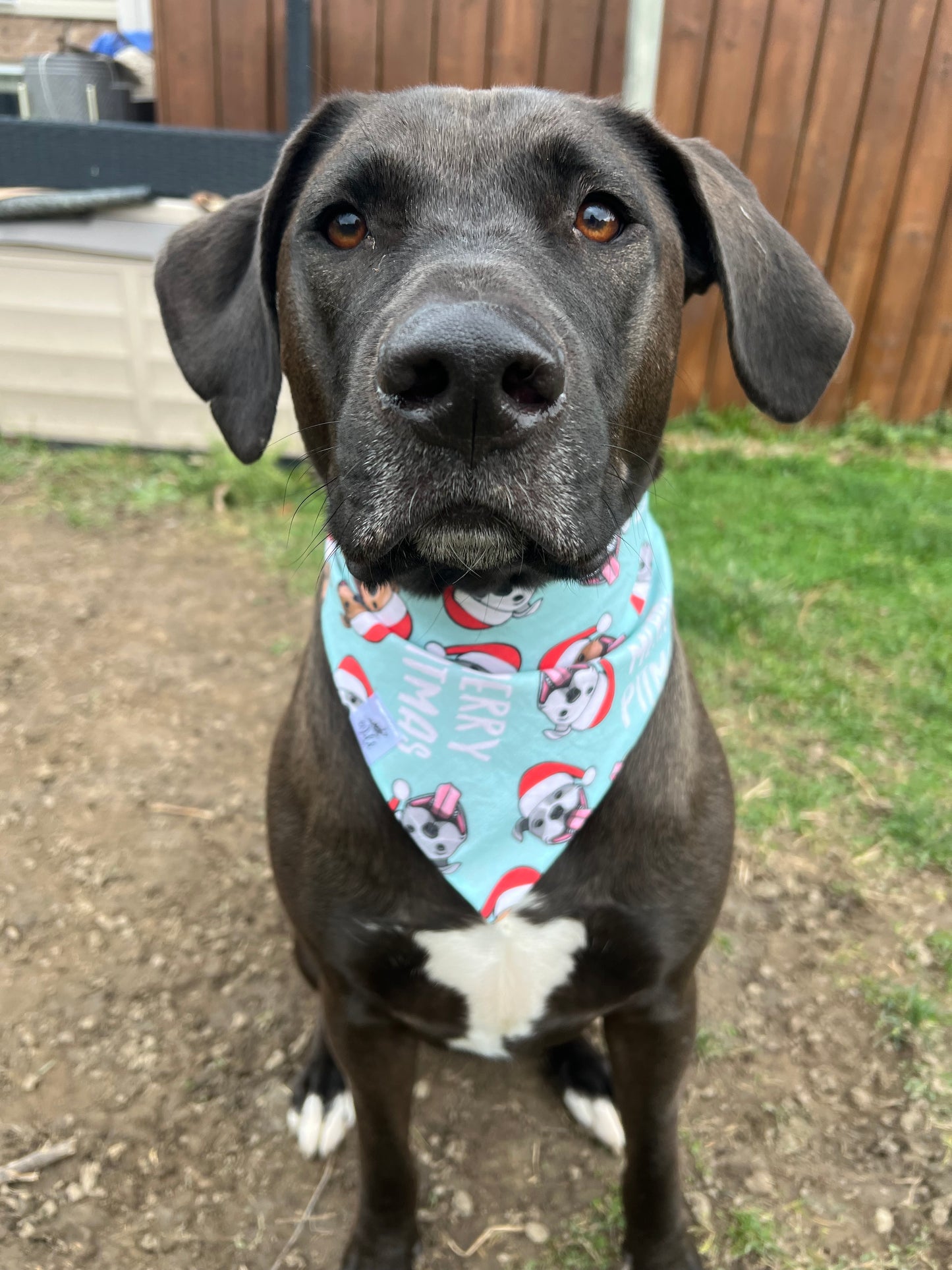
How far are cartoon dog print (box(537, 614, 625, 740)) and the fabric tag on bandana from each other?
0.27 meters

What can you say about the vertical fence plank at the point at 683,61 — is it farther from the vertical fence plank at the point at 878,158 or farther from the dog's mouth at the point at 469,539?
the dog's mouth at the point at 469,539

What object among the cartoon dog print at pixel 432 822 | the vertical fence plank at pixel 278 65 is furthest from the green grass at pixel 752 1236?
the vertical fence plank at pixel 278 65

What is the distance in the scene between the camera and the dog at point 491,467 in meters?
1.25

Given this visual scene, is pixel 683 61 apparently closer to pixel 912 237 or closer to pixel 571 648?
pixel 912 237

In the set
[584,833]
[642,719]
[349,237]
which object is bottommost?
[584,833]

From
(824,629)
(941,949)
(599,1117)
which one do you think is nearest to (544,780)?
(599,1117)

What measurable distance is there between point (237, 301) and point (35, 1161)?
5.94ft

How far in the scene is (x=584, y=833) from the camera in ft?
5.61

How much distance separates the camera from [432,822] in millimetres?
1686

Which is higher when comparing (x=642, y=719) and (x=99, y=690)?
(x=642, y=719)

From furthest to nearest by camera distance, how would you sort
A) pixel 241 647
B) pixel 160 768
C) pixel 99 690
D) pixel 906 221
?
pixel 906 221 < pixel 241 647 < pixel 99 690 < pixel 160 768

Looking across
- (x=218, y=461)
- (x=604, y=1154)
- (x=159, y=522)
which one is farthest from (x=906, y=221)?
(x=604, y=1154)

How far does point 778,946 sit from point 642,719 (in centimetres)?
120

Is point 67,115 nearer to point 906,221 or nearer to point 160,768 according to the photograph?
point 160,768
